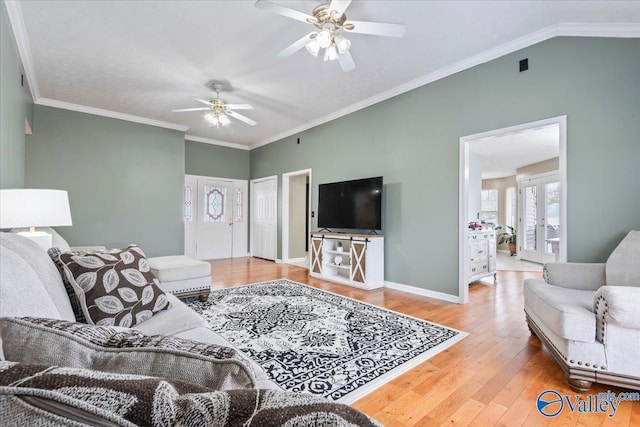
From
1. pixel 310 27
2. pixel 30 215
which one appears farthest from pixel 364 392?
pixel 310 27

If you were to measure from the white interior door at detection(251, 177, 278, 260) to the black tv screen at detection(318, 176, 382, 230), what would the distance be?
1.82 metres

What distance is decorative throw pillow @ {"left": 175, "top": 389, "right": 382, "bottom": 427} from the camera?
0.37 m

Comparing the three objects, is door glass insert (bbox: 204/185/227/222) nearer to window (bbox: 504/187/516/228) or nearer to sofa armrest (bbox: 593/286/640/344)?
sofa armrest (bbox: 593/286/640/344)

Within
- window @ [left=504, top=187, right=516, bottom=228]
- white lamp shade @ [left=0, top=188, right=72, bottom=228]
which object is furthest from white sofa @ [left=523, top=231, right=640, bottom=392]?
window @ [left=504, top=187, right=516, bottom=228]

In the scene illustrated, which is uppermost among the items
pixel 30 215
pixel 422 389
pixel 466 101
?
pixel 466 101

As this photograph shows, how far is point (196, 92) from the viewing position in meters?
4.22

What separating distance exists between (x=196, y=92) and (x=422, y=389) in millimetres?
4423

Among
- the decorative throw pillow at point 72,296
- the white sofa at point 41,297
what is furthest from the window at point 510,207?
the decorative throw pillow at point 72,296

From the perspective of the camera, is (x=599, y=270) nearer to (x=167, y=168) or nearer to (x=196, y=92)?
(x=196, y=92)

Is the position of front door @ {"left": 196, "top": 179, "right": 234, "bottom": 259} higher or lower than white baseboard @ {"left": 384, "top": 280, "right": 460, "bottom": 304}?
higher

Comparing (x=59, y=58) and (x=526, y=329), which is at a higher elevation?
(x=59, y=58)

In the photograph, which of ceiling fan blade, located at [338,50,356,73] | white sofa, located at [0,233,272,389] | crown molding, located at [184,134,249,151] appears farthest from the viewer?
crown molding, located at [184,134,249,151]

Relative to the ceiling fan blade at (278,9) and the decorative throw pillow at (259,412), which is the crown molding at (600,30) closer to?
the ceiling fan blade at (278,9)

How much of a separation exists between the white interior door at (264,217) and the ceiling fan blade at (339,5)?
14.9 ft
